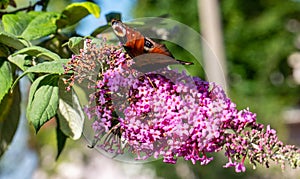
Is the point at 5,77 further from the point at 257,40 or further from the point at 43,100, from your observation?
the point at 257,40

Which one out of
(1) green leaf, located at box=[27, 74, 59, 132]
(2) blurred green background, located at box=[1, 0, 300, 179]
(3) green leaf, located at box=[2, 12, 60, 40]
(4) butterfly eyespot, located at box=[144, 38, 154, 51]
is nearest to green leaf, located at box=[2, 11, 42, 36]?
(3) green leaf, located at box=[2, 12, 60, 40]

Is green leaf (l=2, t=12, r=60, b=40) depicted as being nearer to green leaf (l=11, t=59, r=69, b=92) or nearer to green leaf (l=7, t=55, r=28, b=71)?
green leaf (l=7, t=55, r=28, b=71)

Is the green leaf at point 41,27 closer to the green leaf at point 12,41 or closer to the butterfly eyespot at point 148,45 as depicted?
the green leaf at point 12,41

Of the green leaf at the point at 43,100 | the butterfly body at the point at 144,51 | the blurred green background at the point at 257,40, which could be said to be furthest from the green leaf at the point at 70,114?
the blurred green background at the point at 257,40

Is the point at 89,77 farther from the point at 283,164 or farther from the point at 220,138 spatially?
the point at 283,164

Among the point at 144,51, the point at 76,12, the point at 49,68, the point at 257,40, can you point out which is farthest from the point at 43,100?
the point at 257,40

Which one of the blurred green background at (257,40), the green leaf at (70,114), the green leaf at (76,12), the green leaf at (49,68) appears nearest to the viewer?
the green leaf at (49,68)

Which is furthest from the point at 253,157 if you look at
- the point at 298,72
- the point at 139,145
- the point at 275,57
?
the point at 298,72
